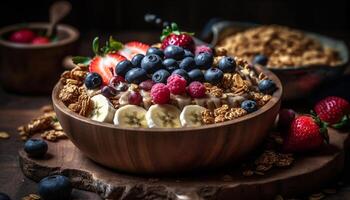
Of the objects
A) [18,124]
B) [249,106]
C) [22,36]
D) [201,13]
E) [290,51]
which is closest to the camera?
[249,106]

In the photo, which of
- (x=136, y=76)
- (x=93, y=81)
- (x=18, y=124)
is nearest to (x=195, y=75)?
(x=136, y=76)

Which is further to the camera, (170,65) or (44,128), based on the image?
(44,128)

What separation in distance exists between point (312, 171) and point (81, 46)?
1.31 meters

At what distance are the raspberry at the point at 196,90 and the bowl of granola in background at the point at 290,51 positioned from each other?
46 centimetres

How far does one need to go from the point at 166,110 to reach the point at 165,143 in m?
0.10

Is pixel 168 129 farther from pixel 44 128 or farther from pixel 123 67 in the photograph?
pixel 44 128

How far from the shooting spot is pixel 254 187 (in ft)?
4.95

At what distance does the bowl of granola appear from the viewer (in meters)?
1.47

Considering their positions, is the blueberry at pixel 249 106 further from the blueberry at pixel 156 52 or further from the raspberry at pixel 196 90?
the blueberry at pixel 156 52

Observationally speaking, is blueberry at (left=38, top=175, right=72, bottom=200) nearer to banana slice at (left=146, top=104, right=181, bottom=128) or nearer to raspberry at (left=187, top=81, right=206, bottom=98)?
banana slice at (left=146, top=104, right=181, bottom=128)

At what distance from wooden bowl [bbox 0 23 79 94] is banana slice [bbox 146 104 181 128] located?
0.78 meters

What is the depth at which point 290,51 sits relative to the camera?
220 cm

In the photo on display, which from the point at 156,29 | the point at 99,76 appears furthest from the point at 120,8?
the point at 99,76

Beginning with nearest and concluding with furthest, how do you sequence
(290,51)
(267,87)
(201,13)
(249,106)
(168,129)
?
(168,129) < (249,106) < (267,87) < (290,51) < (201,13)
